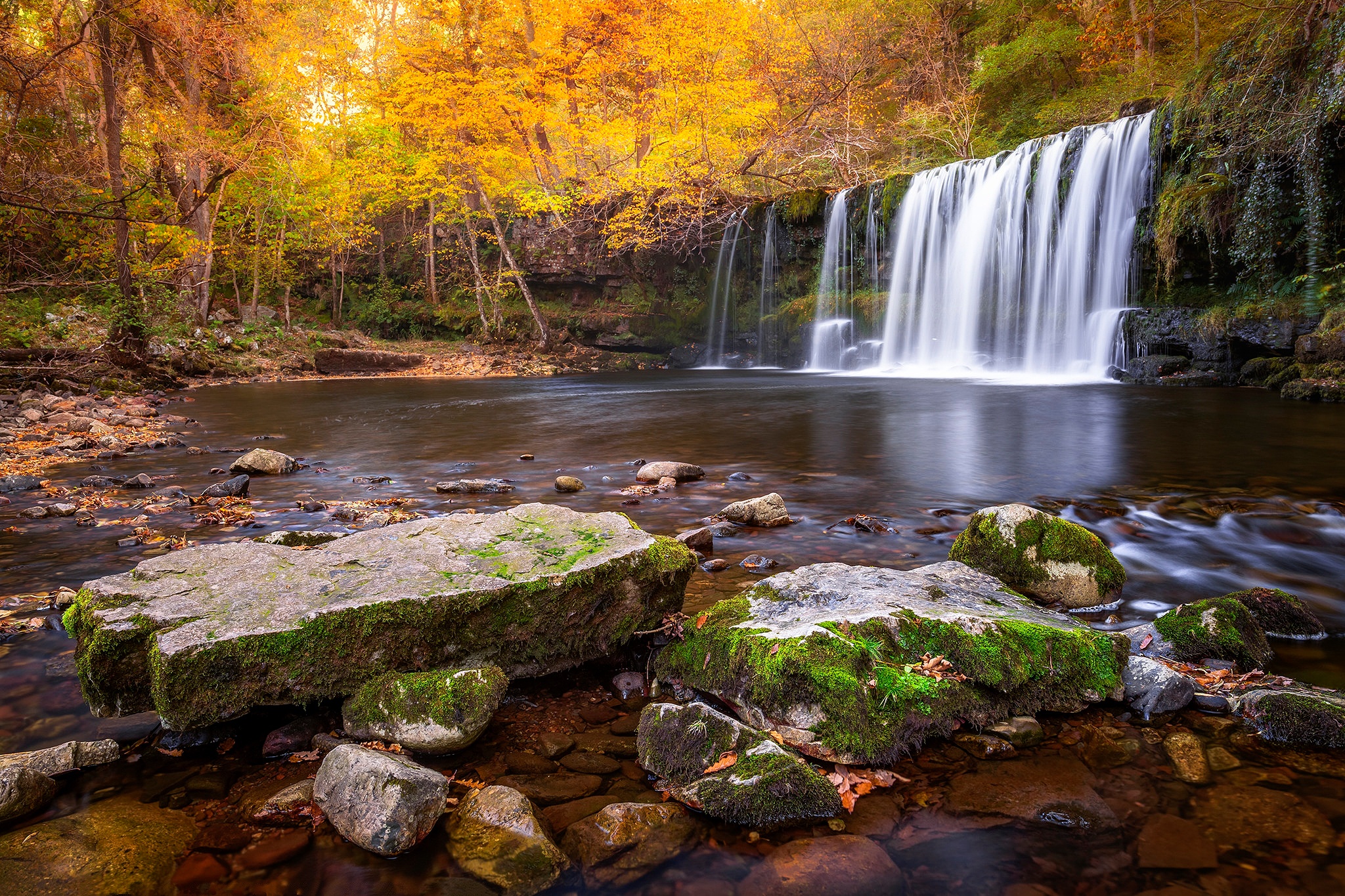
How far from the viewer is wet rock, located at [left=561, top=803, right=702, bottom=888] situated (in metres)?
1.86

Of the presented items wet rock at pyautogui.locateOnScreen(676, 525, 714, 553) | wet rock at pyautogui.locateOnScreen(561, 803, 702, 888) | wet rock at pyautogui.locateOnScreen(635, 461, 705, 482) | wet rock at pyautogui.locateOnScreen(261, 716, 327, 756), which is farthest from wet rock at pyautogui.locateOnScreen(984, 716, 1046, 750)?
wet rock at pyautogui.locateOnScreen(635, 461, 705, 482)

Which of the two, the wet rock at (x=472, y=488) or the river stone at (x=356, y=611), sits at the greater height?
the river stone at (x=356, y=611)

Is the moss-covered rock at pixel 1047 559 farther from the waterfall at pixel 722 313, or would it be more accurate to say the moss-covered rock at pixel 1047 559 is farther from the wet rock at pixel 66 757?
the waterfall at pixel 722 313

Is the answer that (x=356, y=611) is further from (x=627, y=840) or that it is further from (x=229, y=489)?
(x=229, y=489)

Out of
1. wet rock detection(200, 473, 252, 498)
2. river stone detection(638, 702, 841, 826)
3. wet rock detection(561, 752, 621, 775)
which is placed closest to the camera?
river stone detection(638, 702, 841, 826)

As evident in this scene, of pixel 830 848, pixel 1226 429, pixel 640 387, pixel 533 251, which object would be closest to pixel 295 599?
pixel 830 848

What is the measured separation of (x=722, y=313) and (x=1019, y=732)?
2463 cm

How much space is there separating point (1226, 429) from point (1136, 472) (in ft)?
10.8

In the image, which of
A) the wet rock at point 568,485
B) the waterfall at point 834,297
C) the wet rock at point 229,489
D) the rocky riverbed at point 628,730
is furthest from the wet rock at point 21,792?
the waterfall at point 834,297

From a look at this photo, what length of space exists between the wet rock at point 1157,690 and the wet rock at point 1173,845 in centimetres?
58

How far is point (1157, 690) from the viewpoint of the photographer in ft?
8.27

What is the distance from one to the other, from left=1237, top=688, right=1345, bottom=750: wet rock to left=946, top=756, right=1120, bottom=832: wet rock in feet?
2.41

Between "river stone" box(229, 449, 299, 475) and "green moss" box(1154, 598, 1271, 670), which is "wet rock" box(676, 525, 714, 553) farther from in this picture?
"river stone" box(229, 449, 299, 475)

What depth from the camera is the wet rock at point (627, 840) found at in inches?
73.1
